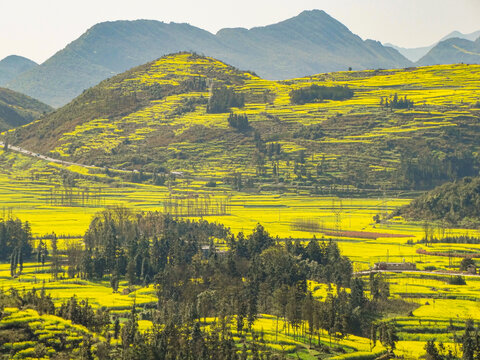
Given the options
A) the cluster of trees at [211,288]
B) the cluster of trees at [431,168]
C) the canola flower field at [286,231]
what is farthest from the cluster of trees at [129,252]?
the cluster of trees at [431,168]

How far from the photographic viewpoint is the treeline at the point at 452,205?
135625 millimetres

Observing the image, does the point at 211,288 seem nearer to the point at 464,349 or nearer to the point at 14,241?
the point at 464,349

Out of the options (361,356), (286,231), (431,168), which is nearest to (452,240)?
(286,231)

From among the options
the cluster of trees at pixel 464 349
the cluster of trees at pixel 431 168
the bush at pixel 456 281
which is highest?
the cluster of trees at pixel 431 168

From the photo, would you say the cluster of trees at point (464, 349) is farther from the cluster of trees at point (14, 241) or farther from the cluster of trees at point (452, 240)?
the cluster of trees at point (14, 241)

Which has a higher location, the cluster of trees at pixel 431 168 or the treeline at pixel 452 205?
the cluster of trees at pixel 431 168

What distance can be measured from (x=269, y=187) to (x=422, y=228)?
55.8m

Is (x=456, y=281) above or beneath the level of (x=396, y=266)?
beneath

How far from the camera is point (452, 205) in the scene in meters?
138

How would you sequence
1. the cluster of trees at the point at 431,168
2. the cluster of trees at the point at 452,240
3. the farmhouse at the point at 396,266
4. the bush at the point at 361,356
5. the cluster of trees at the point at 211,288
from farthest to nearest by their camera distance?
1. the cluster of trees at the point at 431,168
2. the cluster of trees at the point at 452,240
3. the farmhouse at the point at 396,266
4. the bush at the point at 361,356
5. the cluster of trees at the point at 211,288

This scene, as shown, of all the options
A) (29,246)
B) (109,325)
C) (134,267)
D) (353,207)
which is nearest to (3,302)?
(109,325)

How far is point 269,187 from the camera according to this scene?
602ft

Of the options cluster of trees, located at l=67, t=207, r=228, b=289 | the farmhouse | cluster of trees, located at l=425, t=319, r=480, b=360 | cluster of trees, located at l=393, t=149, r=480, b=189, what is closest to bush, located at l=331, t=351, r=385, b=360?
cluster of trees, located at l=425, t=319, r=480, b=360

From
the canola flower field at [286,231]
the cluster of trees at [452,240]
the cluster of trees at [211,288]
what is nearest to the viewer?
the cluster of trees at [211,288]
